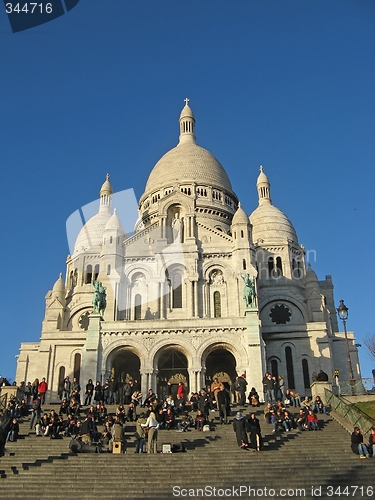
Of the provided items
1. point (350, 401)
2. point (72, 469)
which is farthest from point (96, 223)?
point (72, 469)

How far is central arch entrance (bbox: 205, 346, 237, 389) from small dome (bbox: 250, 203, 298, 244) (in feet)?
53.6

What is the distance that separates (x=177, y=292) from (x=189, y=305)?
2237 millimetres

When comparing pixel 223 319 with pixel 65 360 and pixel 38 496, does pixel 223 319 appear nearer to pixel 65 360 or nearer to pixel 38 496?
pixel 65 360

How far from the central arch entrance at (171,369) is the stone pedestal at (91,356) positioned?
4.18 meters

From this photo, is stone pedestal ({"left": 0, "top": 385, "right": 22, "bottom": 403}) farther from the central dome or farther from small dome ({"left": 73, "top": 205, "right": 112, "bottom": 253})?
the central dome

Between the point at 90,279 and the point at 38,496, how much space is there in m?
40.0

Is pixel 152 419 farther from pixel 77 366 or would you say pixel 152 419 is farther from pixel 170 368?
pixel 77 366

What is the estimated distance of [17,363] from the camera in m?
51.4

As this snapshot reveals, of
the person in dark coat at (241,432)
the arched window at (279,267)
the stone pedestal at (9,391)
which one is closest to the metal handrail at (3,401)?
the stone pedestal at (9,391)

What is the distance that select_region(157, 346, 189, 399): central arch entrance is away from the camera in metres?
39.3

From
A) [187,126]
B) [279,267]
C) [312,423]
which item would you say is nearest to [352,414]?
[312,423]

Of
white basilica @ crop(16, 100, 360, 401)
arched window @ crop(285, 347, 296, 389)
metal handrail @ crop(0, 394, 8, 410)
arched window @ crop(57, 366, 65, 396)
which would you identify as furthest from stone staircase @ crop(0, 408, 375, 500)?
arched window @ crop(57, 366, 65, 396)

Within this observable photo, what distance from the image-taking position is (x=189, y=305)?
44.2 metres

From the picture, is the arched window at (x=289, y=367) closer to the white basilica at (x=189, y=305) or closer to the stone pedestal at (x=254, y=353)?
the white basilica at (x=189, y=305)
